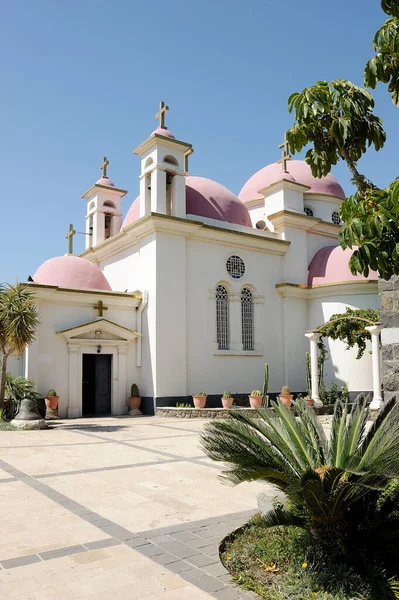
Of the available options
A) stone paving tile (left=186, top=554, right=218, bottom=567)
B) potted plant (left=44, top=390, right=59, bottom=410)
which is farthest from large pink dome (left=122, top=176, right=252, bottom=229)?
stone paving tile (left=186, top=554, right=218, bottom=567)

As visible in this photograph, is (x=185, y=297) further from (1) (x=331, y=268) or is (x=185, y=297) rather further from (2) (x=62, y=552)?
(2) (x=62, y=552)

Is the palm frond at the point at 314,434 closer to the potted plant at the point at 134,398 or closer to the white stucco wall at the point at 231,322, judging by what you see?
the potted plant at the point at 134,398

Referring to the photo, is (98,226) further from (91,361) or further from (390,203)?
(390,203)

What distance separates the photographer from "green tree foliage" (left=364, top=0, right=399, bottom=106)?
4417 mm

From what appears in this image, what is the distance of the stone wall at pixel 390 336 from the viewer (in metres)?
6.01

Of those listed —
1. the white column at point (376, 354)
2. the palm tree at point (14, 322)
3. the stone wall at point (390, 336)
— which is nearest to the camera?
the stone wall at point (390, 336)

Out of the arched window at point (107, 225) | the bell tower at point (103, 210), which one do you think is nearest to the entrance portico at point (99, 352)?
the bell tower at point (103, 210)

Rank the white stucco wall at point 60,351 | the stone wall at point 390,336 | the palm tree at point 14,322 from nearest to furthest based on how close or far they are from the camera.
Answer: the stone wall at point 390,336, the palm tree at point 14,322, the white stucco wall at point 60,351

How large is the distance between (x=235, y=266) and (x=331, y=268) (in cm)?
480

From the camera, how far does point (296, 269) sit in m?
25.9

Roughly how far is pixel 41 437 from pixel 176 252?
979 cm

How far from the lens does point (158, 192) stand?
21781 millimetres

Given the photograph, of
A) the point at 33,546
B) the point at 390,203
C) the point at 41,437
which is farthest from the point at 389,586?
the point at 41,437

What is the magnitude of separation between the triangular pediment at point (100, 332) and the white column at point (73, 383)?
0.48 metres
